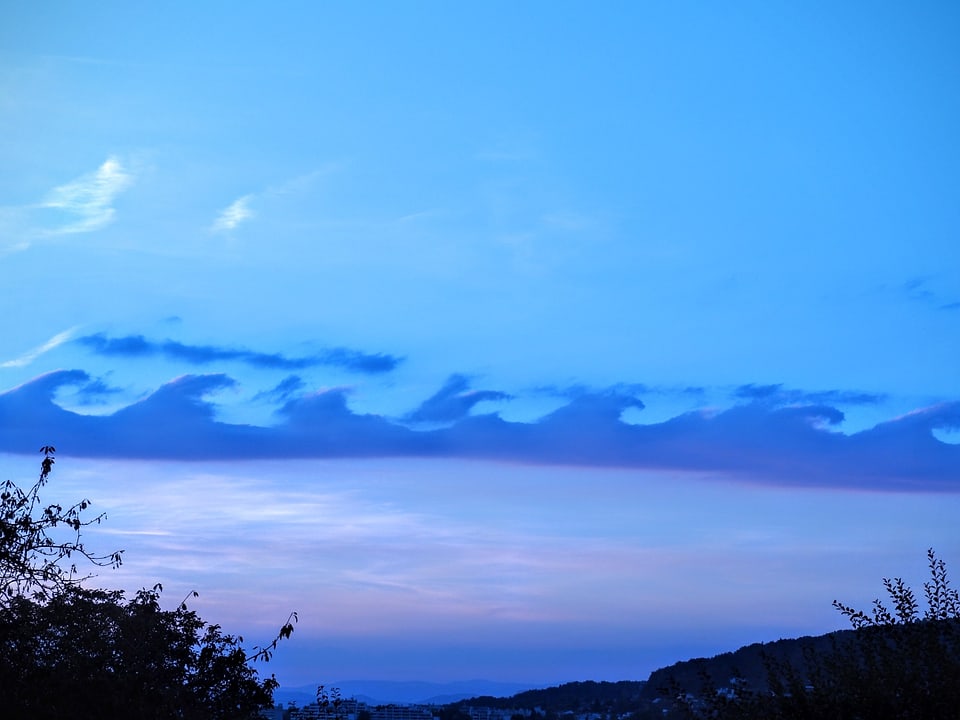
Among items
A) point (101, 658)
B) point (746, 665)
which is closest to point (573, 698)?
point (746, 665)

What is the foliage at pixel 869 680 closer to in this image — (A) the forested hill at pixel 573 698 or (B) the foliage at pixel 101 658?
(B) the foliage at pixel 101 658

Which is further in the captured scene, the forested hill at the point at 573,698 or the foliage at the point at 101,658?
the forested hill at the point at 573,698

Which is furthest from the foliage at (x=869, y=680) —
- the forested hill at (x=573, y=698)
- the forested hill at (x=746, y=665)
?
the forested hill at (x=573, y=698)

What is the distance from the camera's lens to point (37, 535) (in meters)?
14.0

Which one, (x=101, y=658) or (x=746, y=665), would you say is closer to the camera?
(x=101, y=658)

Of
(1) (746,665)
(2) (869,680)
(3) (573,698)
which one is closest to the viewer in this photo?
(2) (869,680)

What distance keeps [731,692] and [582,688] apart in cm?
4013

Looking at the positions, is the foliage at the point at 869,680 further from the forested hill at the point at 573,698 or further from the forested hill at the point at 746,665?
the forested hill at the point at 573,698

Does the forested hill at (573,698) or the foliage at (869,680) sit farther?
the forested hill at (573,698)

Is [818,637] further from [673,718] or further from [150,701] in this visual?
[150,701]

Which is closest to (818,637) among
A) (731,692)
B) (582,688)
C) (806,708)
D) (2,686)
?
(731,692)

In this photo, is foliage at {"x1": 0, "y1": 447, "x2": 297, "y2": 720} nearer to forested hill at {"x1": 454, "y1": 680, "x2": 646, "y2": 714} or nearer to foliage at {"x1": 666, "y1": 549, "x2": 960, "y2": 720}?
foliage at {"x1": 666, "y1": 549, "x2": 960, "y2": 720}

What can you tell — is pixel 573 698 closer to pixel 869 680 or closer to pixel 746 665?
pixel 746 665

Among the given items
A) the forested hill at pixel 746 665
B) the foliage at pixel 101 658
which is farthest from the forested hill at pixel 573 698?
the foliage at pixel 101 658
